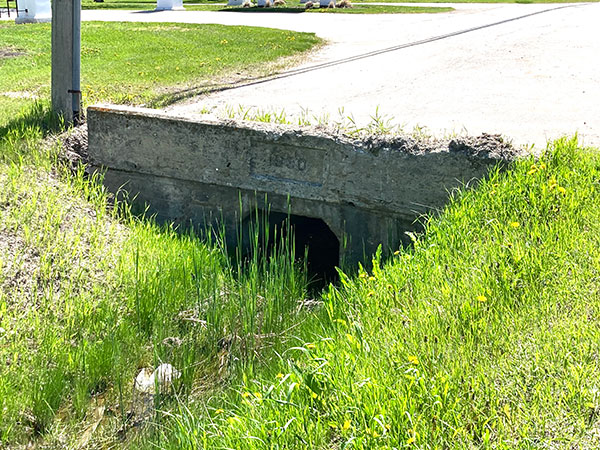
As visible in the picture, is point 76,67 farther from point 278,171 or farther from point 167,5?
point 167,5

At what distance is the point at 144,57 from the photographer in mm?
9758

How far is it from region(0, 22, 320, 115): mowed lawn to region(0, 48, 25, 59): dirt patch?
14 millimetres

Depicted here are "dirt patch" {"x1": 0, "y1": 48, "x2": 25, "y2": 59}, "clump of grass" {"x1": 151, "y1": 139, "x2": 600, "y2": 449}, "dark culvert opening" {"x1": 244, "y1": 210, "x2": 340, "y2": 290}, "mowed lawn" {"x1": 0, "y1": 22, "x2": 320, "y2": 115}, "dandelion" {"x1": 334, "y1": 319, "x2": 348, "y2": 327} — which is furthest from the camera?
"dirt patch" {"x1": 0, "y1": 48, "x2": 25, "y2": 59}

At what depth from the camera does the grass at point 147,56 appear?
310 inches

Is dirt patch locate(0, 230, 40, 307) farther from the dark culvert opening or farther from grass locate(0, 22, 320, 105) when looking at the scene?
grass locate(0, 22, 320, 105)

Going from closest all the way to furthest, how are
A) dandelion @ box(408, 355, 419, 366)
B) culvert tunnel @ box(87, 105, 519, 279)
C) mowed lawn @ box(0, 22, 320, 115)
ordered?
dandelion @ box(408, 355, 419, 366) → culvert tunnel @ box(87, 105, 519, 279) → mowed lawn @ box(0, 22, 320, 115)

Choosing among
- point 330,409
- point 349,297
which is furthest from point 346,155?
point 330,409

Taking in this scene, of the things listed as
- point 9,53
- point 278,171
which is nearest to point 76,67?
point 278,171

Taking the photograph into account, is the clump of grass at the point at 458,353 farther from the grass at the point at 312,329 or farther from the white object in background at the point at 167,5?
the white object in background at the point at 167,5

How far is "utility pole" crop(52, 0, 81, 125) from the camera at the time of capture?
22.0ft

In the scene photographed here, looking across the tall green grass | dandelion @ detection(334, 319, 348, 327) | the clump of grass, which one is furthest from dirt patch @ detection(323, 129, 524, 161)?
dandelion @ detection(334, 319, 348, 327)

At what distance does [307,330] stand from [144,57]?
6595mm

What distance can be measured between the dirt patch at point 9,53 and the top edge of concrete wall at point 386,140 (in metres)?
4.74

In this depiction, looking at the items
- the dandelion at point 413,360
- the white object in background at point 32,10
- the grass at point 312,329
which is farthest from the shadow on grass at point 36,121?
the white object in background at point 32,10
